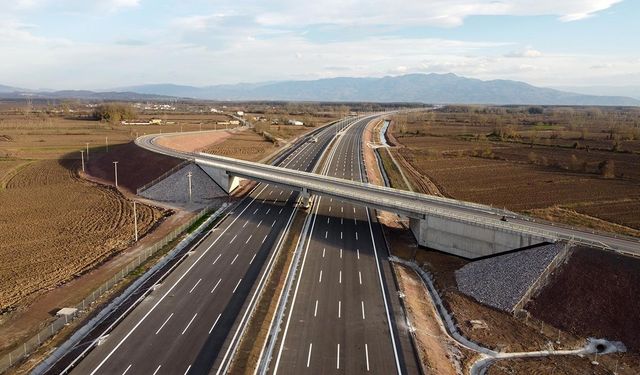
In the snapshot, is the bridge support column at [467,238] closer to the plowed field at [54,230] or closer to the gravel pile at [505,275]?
the gravel pile at [505,275]

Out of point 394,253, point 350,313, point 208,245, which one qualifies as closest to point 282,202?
point 208,245

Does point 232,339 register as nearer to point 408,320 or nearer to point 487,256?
point 408,320

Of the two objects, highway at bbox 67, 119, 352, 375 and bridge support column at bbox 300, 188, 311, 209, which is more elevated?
bridge support column at bbox 300, 188, 311, 209

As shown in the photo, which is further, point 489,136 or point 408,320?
point 489,136

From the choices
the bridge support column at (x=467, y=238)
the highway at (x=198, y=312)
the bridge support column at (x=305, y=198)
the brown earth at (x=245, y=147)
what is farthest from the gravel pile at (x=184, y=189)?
the bridge support column at (x=467, y=238)

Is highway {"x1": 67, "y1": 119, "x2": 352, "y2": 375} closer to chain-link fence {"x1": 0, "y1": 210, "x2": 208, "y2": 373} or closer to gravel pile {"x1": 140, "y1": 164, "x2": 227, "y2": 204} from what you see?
chain-link fence {"x1": 0, "y1": 210, "x2": 208, "y2": 373}

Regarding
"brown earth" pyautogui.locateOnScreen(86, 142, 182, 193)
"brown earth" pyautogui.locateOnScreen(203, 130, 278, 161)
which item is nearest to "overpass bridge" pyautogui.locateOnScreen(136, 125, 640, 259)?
"brown earth" pyautogui.locateOnScreen(86, 142, 182, 193)
